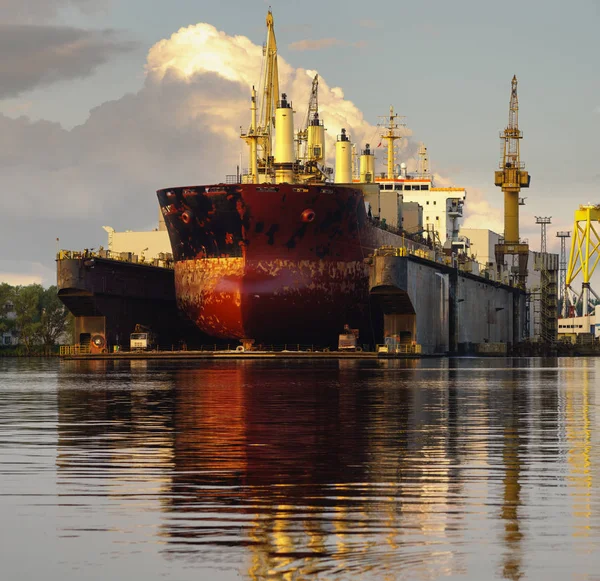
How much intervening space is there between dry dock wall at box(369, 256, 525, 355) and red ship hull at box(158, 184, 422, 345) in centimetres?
267

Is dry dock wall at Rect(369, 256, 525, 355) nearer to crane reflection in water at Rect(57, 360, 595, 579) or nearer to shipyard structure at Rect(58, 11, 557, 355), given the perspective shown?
shipyard structure at Rect(58, 11, 557, 355)

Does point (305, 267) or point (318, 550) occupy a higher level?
point (305, 267)

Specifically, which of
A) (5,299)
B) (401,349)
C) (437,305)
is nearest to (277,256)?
(401,349)

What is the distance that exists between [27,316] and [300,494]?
12085 cm

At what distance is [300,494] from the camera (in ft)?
39.7

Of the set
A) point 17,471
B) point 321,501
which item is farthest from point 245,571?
point 17,471

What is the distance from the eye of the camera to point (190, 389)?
37.2 metres

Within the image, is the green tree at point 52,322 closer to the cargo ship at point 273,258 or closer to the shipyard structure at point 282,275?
the shipyard structure at point 282,275

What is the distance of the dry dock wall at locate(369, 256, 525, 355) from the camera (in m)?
74.9

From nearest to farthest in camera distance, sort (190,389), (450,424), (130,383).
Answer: (450,424) → (190,389) → (130,383)

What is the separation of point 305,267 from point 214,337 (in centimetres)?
930

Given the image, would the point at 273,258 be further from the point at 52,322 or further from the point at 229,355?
the point at 52,322

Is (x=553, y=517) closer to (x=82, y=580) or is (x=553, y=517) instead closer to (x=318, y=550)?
(x=318, y=550)

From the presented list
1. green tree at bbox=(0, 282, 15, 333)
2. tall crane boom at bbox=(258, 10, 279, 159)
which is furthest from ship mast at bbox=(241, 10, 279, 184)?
green tree at bbox=(0, 282, 15, 333)
